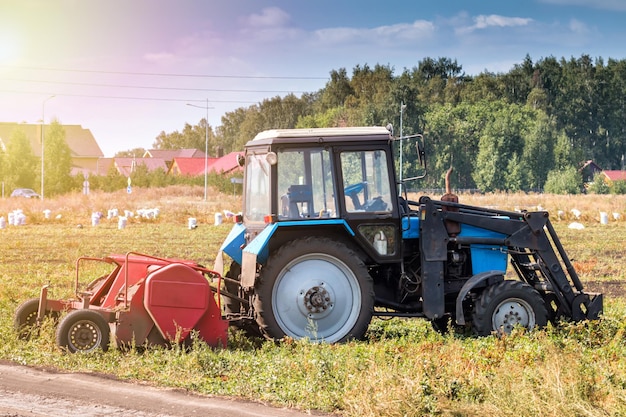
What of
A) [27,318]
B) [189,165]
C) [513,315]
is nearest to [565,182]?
[189,165]

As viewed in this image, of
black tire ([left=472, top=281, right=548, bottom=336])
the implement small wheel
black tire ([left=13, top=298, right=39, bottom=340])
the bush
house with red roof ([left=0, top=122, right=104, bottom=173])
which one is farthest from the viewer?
house with red roof ([left=0, top=122, right=104, bottom=173])

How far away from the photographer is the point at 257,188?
1059 centimetres

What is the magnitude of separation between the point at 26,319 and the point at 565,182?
240 ft

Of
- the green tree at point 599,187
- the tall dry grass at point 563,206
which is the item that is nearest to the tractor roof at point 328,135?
the tall dry grass at point 563,206

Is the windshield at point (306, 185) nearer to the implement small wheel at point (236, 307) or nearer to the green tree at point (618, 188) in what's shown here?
the implement small wheel at point (236, 307)

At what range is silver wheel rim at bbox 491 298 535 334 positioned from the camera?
10.2 m

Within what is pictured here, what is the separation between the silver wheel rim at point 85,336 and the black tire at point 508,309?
4.33 metres

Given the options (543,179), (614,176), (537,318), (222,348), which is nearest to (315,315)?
(222,348)

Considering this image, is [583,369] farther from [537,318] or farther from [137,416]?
[137,416]

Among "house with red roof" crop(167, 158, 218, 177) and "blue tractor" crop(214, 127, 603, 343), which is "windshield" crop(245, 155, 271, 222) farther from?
"house with red roof" crop(167, 158, 218, 177)

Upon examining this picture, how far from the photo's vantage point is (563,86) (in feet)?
331

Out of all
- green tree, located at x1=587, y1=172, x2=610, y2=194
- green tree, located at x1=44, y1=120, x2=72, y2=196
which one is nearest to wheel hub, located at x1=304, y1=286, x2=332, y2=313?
green tree, located at x1=44, y1=120, x2=72, y2=196

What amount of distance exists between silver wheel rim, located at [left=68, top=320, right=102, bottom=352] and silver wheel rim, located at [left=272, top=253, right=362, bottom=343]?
197 centimetres

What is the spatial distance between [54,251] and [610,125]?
86.2 m
